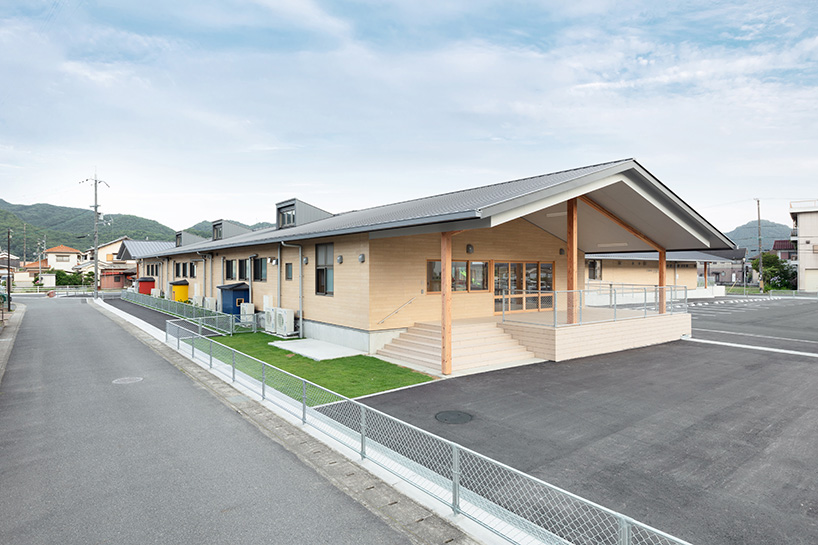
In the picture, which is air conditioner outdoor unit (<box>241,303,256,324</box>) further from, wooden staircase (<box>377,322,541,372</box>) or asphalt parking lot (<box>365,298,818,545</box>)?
asphalt parking lot (<box>365,298,818,545</box>)

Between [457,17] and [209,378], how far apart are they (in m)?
17.1

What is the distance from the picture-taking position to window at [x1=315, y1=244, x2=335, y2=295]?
51.6 ft

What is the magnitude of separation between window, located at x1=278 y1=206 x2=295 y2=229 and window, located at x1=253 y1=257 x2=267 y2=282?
3218mm

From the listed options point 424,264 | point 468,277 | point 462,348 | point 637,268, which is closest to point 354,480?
point 462,348

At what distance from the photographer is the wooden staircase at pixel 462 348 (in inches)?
472

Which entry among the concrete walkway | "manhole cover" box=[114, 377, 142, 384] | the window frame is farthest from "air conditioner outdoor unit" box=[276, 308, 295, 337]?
the concrete walkway

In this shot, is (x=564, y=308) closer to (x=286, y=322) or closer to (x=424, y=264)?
(x=424, y=264)

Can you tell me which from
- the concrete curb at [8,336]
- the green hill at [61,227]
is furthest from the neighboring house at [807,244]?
the green hill at [61,227]

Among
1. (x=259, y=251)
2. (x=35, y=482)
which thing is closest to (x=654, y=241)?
(x=259, y=251)

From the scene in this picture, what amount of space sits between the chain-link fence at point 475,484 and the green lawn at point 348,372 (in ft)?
3.79

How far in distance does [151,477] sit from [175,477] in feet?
1.04

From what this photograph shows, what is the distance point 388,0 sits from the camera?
60.9 feet

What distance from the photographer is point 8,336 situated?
1773 cm

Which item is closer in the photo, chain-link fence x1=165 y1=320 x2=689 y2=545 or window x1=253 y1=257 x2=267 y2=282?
chain-link fence x1=165 y1=320 x2=689 y2=545
